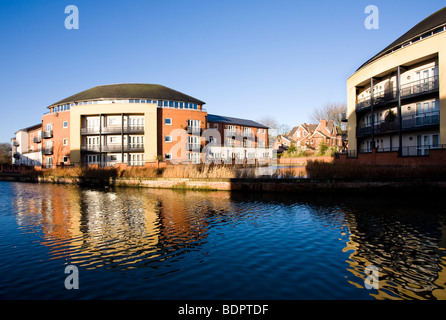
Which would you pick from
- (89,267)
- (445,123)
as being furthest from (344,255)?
(445,123)

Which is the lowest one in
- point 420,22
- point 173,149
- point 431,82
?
point 173,149

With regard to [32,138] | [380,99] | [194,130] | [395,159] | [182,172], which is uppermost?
[380,99]

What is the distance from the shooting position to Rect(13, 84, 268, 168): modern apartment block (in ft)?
140

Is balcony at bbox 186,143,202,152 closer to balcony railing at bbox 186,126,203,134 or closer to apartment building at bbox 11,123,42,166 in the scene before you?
balcony railing at bbox 186,126,203,134

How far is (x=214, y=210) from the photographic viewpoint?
12250 mm

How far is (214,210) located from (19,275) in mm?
7616

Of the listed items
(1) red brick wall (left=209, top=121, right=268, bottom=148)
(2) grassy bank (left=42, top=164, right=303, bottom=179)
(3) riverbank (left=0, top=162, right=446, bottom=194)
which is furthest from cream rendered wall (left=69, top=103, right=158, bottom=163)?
(3) riverbank (left=0, top=162, right=446, bottom=194)

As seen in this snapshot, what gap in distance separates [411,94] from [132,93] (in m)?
36.1

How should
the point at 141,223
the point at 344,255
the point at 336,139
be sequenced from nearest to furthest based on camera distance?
the point at 344,255 → the point at 141,223 → the point at 336,139

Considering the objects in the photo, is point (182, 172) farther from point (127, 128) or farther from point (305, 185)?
point (127, 128)

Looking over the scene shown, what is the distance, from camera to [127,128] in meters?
42.9

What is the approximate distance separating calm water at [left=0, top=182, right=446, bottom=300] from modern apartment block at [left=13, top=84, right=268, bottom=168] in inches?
1253

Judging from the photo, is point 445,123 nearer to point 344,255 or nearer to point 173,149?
point 344,255

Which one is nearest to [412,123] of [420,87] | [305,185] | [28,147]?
[420,87]
